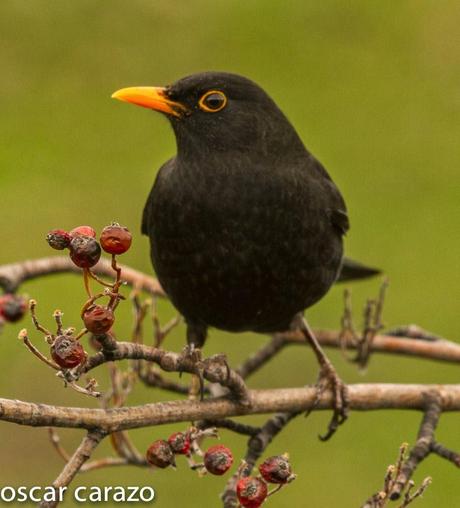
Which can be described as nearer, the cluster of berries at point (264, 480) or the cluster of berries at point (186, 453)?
the cluster of berries at point (264, 480)

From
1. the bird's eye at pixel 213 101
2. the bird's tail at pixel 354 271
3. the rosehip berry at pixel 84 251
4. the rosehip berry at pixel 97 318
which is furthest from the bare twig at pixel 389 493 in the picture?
the bird's tail at pixel 354 271

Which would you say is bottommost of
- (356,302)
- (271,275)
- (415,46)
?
(356,302)

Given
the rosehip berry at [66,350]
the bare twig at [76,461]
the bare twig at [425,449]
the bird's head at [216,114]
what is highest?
the bird's head at [216,114]

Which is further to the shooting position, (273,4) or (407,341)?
(273,4)

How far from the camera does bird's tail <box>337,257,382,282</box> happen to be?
20.8 feet

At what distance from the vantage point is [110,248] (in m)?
3.49

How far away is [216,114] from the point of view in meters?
5.39

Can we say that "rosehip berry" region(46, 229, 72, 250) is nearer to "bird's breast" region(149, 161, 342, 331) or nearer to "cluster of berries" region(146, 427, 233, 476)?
"cluster of berries" region(146, 427, 233, 476)

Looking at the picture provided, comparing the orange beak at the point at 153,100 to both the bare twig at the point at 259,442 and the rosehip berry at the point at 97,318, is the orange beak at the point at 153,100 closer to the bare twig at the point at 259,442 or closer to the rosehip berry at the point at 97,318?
the bare twig at the point at 259,442

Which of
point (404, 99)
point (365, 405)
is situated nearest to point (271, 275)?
point (365, 405)

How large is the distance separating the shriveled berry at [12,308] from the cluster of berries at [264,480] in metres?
1.46

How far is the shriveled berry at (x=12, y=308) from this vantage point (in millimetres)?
4977

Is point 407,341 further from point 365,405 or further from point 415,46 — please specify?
point 415,46

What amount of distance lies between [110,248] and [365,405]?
6.13 feet
